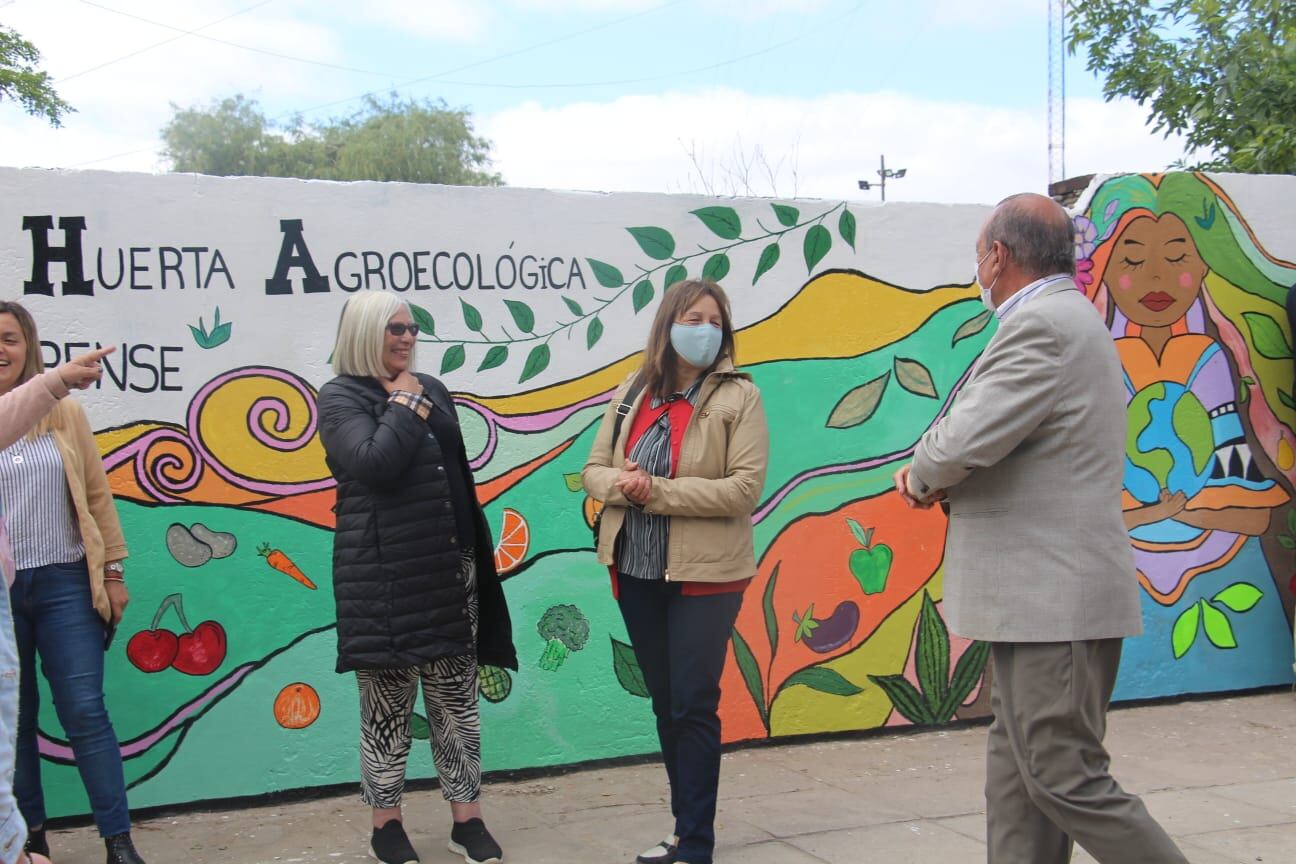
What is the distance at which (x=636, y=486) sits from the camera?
3.72 meters

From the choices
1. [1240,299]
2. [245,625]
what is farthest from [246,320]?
[1240,299]

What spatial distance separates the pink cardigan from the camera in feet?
9.27

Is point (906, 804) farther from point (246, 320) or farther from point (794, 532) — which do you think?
point (246, 320)

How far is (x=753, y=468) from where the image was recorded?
12.5 ft

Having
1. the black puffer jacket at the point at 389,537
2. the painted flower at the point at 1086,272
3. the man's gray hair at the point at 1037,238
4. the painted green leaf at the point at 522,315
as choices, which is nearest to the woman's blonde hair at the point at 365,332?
the black puffer jacket at the point at 389,537

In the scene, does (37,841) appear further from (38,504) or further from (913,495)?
(913,495)

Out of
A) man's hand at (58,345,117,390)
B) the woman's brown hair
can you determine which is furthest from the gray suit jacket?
man's hand at (58,345,117,390)

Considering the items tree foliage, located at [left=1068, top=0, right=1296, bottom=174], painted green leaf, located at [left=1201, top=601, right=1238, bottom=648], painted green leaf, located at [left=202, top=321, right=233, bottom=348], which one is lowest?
painted green leaf, located at [left=1201, top=601, right=1238, bottom=648]

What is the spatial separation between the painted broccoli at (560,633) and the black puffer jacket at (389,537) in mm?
1058

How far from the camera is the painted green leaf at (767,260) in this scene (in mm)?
5211

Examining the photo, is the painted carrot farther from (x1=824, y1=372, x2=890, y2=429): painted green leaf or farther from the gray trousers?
the gray trousers

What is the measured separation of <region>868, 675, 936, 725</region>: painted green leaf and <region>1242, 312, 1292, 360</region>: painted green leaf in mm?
2371

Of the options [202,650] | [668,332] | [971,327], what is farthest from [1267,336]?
[202,650]

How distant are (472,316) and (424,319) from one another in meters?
0.19
